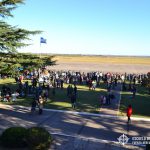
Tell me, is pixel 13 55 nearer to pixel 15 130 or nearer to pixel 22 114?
pixel 22 114

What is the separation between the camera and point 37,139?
48.7 ft

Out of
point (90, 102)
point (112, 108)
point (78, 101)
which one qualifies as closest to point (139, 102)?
point (112, 108)

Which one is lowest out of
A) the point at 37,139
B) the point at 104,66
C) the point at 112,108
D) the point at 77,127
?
the point at 77,127

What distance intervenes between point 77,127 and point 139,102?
37.0 ft

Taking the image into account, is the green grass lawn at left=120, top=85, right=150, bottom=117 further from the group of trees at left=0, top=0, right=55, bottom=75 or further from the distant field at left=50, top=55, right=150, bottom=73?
the distant field at left=50, top=55, right=150, bottom=73

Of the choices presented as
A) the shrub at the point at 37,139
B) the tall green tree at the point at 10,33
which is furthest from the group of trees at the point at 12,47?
the shrub at the point at 37,139

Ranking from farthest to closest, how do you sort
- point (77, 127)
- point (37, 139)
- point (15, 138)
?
point (77, 127) < point (15, 138) < point (37, 139)

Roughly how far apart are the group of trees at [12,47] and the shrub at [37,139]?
769 centimetres

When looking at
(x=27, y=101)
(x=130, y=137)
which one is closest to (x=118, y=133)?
(x=130, y=137)

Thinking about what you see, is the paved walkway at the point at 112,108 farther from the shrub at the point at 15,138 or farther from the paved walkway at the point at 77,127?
the shrub at the point at 15,138

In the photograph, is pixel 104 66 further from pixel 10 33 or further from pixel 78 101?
pixel 10 33

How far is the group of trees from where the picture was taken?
845 inches

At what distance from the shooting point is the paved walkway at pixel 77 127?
669 inches

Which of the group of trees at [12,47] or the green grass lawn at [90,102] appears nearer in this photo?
the group of trees at [12,47]
